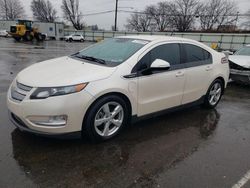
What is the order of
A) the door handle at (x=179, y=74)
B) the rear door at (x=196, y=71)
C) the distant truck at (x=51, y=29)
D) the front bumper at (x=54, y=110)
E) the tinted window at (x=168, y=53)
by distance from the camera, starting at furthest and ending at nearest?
1. the distant truck at (x=51, y=29)
2. the rear door at (x=196, y=71)
3. the door handle at (x=179, y=74)
4. the tinted window at (x=168, y=53)
5. the front bumper at (x=54, y=110)

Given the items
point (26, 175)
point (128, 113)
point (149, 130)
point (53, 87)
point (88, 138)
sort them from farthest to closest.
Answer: point (149, 130) < point (128, 113) < point (88, 138) < point (53, 87) < point (26, 175)

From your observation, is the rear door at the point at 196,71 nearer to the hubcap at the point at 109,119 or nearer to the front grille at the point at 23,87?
the hubcap at the point at 109,119

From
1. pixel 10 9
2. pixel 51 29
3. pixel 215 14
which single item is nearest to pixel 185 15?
pixel 215 14

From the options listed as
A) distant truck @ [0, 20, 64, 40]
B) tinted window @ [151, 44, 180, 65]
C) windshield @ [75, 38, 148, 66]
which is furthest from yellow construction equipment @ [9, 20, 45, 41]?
tinted window @ [151, 44, 180, 65]

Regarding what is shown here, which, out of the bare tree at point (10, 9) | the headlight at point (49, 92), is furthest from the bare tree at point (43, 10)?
the headlight at point (49, 92)

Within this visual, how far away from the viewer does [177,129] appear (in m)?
4.27

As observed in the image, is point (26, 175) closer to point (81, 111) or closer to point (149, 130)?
point (81, 111)

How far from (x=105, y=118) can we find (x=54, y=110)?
2.64ft

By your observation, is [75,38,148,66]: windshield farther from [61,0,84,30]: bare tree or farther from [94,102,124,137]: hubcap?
[61,0,84,30]: bare tree

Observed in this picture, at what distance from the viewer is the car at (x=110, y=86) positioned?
3056 mm

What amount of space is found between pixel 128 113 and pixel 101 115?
480mm

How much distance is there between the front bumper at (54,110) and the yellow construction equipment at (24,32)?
31.9 meters

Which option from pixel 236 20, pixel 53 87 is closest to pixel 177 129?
pixel 53 87

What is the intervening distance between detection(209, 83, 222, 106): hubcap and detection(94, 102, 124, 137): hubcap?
261 cm
